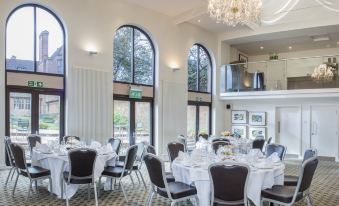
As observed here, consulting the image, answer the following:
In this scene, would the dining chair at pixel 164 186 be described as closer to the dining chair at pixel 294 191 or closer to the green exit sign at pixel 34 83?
the dining chair at pixel 294 191

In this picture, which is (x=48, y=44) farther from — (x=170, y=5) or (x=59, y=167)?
(x=59, y=167)

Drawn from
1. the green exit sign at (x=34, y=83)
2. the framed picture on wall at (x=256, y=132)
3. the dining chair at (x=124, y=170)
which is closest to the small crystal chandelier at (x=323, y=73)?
the framed picture on wall at (x=256, y=132)

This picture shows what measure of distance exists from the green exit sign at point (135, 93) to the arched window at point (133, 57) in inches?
12.1

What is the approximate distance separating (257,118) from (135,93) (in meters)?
6.02

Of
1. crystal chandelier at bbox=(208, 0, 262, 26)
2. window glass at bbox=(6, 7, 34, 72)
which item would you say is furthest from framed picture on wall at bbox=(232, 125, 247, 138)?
window glass at bbox=(6, 7, 34, 72)

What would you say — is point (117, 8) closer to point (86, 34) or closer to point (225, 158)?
point (86, 34)

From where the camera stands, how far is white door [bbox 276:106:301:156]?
41.5ft

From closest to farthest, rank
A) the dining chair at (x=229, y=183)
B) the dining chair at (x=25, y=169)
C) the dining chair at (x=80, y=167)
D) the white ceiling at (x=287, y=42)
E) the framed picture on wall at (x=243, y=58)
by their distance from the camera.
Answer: the dining chair at (x=229, y=183), the dining chair at (x=80, y=167), the dining chair at (x=25, y=169), the white ceiling at (x=287, y=42), the framed picture on wall at (x=243, y=58)

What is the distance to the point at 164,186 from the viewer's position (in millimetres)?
4031

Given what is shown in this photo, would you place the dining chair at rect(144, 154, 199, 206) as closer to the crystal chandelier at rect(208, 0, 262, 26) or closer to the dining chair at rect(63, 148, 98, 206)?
the dining chair at rect(63, 148, 98, 206)

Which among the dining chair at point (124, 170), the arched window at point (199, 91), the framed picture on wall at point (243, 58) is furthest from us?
the framed picture on wall at point (243, 58)

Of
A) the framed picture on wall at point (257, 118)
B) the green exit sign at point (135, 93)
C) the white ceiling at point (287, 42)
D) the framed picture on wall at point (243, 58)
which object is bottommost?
the framed picture on wall at point (257, 118)

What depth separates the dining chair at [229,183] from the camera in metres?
3.56

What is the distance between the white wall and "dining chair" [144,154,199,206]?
15.7 ft
